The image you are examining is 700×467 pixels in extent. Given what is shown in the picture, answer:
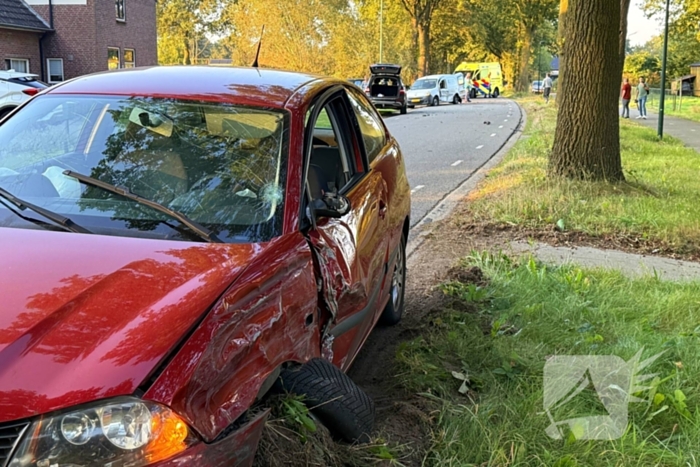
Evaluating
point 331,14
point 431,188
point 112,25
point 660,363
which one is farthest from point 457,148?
point 331,14

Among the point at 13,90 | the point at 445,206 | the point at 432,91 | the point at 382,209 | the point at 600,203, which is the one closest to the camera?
the point at 382,209

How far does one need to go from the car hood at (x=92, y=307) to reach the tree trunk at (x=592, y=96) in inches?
289

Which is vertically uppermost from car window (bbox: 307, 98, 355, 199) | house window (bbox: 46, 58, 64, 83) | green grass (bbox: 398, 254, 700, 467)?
house window (bbox: 46, 58, 64, 83)

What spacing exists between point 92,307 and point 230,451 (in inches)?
24.0

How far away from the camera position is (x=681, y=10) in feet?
124

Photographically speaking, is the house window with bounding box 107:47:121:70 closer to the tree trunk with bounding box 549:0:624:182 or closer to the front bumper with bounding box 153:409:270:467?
the tree trunk with bounding box 549:0:624:182

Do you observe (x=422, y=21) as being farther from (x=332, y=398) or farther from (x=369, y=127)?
(x=332, y=398)

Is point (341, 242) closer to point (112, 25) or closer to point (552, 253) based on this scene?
point (552, 253)

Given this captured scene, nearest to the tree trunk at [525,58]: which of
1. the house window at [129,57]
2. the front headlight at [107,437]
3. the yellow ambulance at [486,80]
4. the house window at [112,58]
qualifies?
Result: the yellow ambulance at [486,80]

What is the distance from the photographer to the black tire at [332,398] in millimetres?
2619

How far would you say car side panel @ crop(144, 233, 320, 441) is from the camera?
2012 millimetres

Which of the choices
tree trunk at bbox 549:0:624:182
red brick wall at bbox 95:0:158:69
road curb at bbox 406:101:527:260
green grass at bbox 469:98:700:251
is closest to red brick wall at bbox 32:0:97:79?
red brick wall at bbox 95:0:158:69

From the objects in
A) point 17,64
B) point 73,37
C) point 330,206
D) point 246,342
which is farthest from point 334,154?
point 73,37

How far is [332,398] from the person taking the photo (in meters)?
2.72
